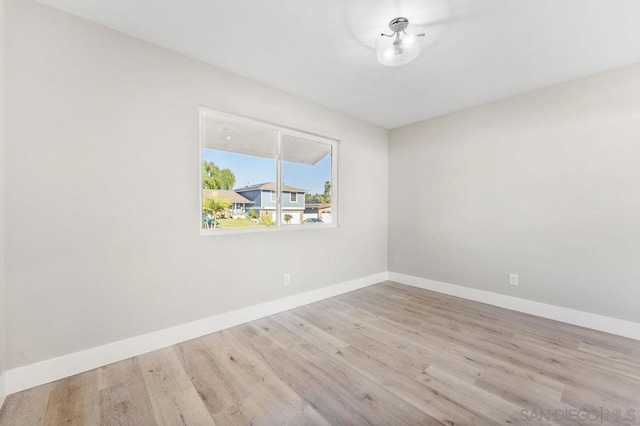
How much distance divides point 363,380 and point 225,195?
1.99m

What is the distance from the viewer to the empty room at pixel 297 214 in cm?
162

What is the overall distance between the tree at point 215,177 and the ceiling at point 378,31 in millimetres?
952

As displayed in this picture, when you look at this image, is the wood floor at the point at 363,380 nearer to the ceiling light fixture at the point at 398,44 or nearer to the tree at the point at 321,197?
the tree at the point at 321,197

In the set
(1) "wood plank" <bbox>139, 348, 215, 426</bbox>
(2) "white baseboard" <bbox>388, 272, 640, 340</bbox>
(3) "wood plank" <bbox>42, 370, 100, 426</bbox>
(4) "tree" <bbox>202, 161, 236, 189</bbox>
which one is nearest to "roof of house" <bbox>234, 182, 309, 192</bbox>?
(4) "tree" <bbox>202, 161, 236, 189</bbox>

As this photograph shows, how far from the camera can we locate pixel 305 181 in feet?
10.8

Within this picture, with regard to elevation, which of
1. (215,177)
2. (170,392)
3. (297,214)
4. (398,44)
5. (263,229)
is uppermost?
(398,44)

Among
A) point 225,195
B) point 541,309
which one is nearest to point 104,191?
point 225,195

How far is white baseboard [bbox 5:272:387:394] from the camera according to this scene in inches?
65.3

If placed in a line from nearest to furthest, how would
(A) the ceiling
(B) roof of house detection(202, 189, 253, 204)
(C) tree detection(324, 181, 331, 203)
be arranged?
(A) the ceiling → (B) roof of house detection(202, 189, 253, 204) → (C) tree detection(324, 181, 331, 203)

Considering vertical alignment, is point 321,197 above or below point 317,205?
above

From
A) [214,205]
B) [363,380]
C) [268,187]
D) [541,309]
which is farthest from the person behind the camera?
[268,187]

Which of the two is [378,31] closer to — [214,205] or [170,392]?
[214,205]

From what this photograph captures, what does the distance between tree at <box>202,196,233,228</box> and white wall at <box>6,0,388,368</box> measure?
15cm

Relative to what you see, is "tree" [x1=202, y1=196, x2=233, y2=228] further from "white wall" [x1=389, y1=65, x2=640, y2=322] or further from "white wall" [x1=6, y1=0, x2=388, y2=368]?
"white wall" [x1=389, y1=65, x2=640, y2=322]
